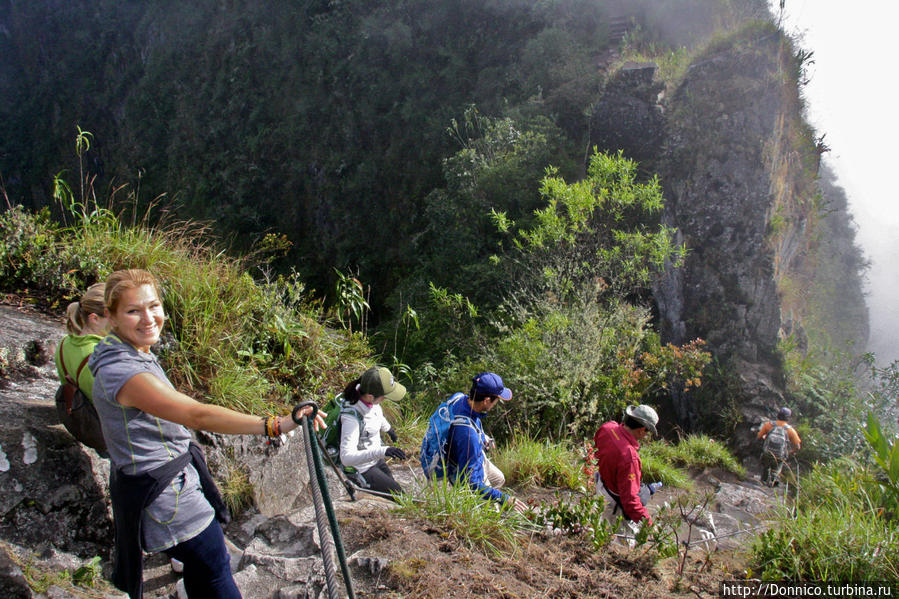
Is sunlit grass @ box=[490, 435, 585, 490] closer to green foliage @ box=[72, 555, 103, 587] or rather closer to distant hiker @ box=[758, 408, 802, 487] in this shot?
green foliage @ box=[72, 555, 103, 587]

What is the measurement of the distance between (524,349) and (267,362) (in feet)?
10.6

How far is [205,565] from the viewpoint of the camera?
2.24 metres

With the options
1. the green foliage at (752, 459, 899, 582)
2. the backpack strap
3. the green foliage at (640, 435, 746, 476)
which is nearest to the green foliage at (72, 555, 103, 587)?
the backpack strap

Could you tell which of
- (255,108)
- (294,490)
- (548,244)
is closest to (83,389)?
(294,490)

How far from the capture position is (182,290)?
4.85 meters

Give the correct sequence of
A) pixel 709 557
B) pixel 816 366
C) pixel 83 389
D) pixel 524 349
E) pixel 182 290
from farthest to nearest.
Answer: pixel 816 366 < pixel 524 349 < pixel 182 290 < pixel 709 557 < pixel 83 389

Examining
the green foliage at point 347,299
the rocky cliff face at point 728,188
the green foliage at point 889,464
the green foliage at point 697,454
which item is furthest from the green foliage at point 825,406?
the green foliage at point 347,299

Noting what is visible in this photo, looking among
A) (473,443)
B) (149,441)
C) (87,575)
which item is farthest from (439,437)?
(87,575)

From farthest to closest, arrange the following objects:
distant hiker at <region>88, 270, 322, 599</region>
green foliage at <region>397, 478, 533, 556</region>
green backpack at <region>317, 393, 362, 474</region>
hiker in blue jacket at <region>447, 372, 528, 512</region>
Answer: green backpack at <region>317, 393, 362, 474</region> < hiker in blue jacket at <region>447, 372, 528, 512</region> < green foliage at <region>397, 478, 533, 556</region> < distant hiker at <region>88, 270, 322, 599</region>

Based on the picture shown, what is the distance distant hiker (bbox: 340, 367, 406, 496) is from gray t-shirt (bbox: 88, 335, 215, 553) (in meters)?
1.56

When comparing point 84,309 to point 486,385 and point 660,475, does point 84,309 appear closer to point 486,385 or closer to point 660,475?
point 486,385

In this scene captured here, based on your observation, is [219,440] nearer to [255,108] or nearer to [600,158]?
[600,158]

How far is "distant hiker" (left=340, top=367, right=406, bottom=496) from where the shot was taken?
3.75 meters

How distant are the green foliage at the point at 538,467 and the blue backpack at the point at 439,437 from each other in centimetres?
188
